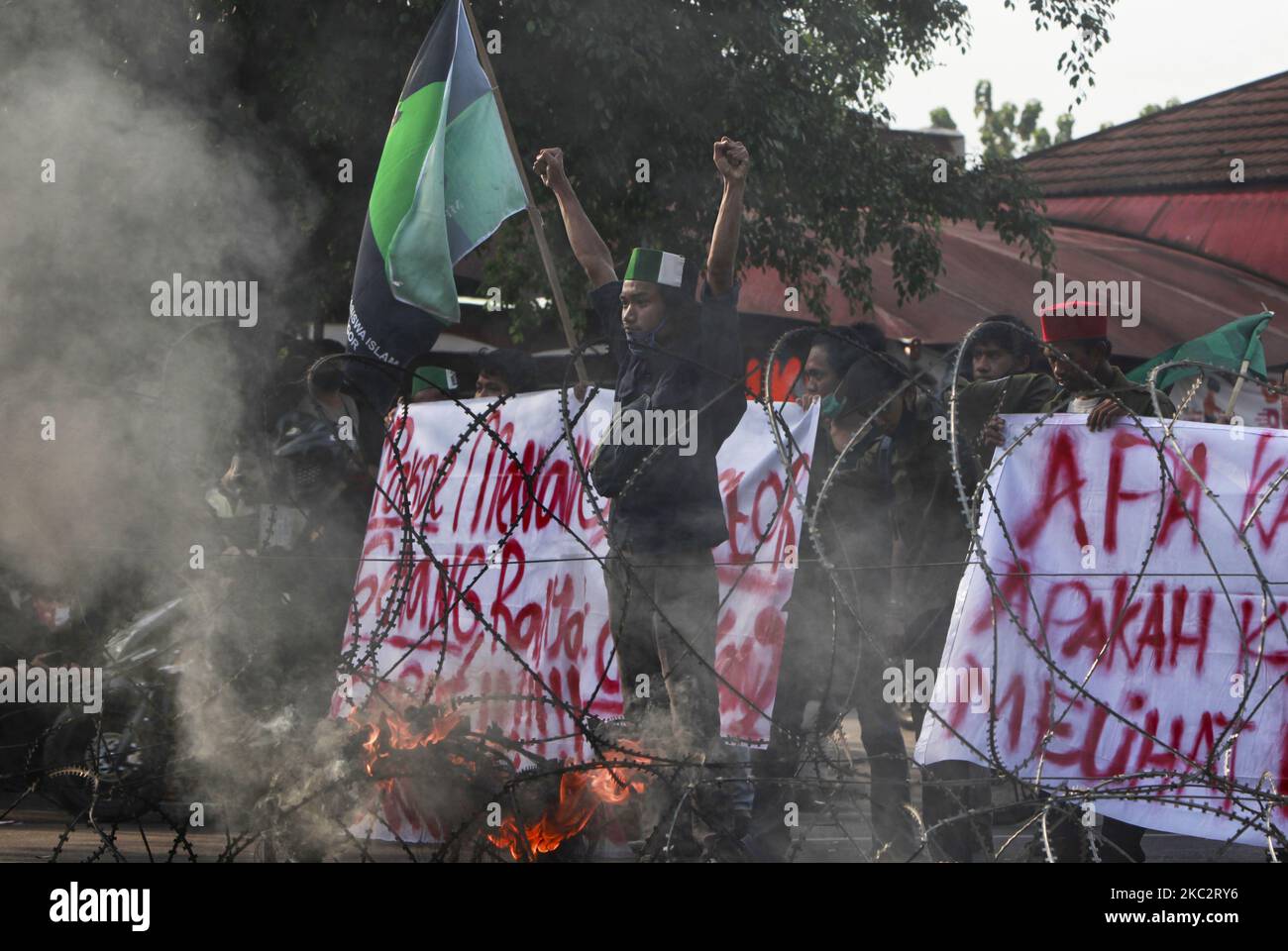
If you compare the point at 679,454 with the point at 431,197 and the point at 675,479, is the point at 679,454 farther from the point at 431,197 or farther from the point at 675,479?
the point at 431,197

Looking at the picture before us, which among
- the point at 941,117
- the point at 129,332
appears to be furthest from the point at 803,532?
the point at 941,117

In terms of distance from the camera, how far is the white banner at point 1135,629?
15.9 ft

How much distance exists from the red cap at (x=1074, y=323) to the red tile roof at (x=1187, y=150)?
1966 centimetres

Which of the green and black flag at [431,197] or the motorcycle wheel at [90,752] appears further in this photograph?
the green and black flag at [431,197]

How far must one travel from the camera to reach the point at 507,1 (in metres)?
10.5

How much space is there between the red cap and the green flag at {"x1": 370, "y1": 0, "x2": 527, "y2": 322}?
9.14 ft

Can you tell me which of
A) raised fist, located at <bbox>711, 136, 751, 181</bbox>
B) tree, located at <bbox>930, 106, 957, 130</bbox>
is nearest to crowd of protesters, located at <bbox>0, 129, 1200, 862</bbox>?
raised fist, located at <bbox>711, 136, 751, 181</bbox>

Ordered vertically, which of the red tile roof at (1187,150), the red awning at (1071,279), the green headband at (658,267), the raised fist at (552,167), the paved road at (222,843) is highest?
the red tile roof at (1187,150)

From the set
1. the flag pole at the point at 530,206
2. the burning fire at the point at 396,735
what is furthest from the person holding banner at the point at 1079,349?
the burning fire at the point at 396,735

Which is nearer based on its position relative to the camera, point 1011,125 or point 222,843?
point 222,843

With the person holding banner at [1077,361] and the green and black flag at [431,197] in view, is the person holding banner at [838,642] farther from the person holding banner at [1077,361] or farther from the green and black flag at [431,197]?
the green and black flag at [431,197]

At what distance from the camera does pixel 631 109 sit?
10.9 m

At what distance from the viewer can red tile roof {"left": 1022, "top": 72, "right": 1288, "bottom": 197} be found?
24.4m

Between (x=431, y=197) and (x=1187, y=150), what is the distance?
21.6 meters
